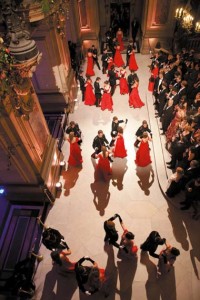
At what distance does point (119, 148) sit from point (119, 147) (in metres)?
0.04

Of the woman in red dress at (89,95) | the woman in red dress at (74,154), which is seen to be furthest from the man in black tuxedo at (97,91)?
the woman in red dress at (74,154)

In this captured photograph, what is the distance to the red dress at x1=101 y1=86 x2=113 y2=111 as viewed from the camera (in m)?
9.07

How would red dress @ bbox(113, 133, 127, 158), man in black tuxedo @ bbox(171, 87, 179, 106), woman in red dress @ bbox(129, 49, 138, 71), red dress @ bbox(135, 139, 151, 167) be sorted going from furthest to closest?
woman in red dress @ bbox(129, 49, 138, 71) < man in black tuxedo @ bbox(171, 87, 179, 106) < red dress @ bbox(113, 133, 127, 158) < red dress @ bbox(135, 139, 151, 167)

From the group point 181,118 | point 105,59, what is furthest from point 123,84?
point 181,118

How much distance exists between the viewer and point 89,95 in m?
9.70

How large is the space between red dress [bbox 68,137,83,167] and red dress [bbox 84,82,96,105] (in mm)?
3180

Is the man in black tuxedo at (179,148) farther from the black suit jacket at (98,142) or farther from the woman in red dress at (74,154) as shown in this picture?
the woman in red dress at (74,154)

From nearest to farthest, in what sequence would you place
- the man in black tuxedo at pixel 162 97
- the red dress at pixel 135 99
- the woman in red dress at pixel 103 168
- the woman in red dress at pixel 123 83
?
the woman in red dress at pixel 103 168 → the man in black tuxedo at pixel 162 97 → the red dress at pixel 135 99 → the woman in red dress at pixel 123 83

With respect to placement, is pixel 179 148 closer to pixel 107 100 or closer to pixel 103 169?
pixel 103 169

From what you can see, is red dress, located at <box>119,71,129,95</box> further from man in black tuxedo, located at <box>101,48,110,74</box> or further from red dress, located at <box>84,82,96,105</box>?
man in black tuxedo, located at <box>101,48,110,74</box>

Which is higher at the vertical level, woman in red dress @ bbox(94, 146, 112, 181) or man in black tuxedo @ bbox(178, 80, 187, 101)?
man in black tuxedo @ bbox(178, 80, 187, 101)

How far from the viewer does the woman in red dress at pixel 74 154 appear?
23.2ft

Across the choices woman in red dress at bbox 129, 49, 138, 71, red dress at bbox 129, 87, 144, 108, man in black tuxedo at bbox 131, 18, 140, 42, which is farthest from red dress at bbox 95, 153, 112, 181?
man in black tuxedo at bbox 131, 18, 140, 42

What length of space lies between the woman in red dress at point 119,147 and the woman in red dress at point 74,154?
3.90ft
